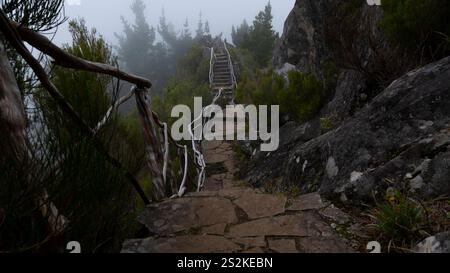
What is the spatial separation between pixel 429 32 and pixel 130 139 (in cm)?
467

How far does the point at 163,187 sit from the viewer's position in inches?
128

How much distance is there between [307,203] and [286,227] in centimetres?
46

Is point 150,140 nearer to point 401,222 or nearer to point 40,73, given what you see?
point 40,73

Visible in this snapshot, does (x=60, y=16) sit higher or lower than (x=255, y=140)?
higher

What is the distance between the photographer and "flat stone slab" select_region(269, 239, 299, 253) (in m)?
2.12

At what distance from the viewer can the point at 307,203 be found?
2805 millimetres

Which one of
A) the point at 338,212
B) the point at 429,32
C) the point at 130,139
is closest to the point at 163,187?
the point at 338,212

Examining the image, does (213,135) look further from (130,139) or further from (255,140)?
(130,139)

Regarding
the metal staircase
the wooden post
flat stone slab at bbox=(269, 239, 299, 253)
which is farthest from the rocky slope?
the metal staircase

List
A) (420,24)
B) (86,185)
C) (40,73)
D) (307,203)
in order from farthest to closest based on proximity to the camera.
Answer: (420,24) → (307,203) → (86,185) → (40,73)

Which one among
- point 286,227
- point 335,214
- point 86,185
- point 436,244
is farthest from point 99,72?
point 436,244

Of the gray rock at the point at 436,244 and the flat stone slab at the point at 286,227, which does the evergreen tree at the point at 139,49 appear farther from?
the gray rock at the point at 436,244

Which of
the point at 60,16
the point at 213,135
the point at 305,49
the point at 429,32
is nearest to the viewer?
the point at 60,16

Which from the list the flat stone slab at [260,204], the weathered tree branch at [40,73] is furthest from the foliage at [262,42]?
the weathered tree branch at [40,73]
